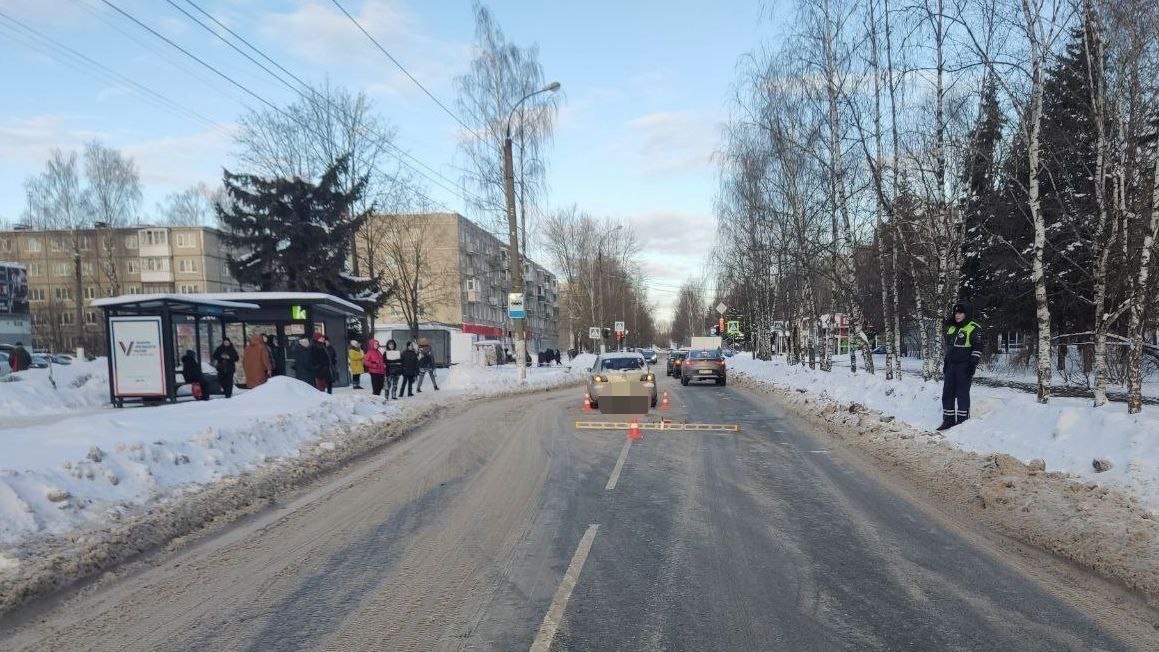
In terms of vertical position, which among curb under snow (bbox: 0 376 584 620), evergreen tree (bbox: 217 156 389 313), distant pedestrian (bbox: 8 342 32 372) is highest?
evergreen tree (bbox: 217 156 389 313)

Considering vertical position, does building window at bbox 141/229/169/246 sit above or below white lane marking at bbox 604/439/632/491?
above

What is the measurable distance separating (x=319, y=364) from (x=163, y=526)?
12431 mm

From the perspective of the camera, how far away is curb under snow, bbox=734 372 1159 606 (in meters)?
5.23

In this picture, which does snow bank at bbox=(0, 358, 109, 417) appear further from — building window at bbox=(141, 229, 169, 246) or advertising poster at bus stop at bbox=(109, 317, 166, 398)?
building window at bbox=(141, 229, 169, 246)

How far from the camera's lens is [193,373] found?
17.8m

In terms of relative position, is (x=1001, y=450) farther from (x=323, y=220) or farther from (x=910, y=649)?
(x=323, y=220)

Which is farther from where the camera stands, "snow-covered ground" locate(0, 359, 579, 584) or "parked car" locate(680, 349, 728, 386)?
"parked car" locate(680, 349, 728, 386)

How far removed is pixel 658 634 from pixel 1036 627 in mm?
2152

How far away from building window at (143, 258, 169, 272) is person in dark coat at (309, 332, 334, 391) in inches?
2591

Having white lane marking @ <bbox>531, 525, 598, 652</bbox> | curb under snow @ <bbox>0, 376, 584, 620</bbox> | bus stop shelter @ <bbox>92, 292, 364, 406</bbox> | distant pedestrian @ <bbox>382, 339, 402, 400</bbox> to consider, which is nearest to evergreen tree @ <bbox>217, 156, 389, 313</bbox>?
bus stop shelter @ <bbox>92, 292, 364, 406</bbox>

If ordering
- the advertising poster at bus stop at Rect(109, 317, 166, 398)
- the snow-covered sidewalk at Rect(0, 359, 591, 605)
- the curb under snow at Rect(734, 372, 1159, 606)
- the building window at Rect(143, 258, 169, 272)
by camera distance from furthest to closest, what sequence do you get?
the building window at Rect(143, 258, 169, 272) < the advertising poster at bus stop at Rect(109, 317, 166, 398) < the snow-covered sidewalk at Rect(0, 359, 591, 605) < the curb under snow at Rect(734, 372, 1159, 606)

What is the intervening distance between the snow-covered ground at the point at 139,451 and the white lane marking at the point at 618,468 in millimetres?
4440

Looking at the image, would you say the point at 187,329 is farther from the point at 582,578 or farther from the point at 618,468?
the point at 582,578

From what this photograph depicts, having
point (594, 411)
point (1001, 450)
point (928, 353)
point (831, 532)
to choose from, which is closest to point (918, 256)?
point (928, 353)
